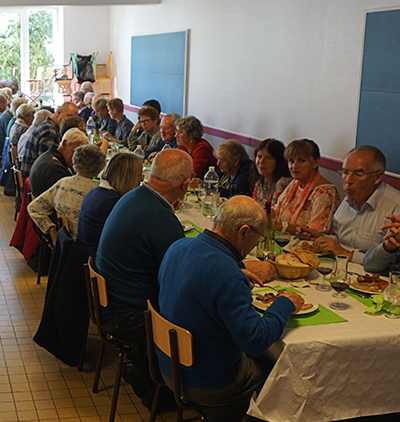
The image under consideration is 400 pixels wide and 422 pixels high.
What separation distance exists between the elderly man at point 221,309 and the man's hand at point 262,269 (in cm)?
35

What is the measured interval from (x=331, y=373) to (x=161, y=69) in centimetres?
743

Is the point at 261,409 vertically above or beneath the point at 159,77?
beneath

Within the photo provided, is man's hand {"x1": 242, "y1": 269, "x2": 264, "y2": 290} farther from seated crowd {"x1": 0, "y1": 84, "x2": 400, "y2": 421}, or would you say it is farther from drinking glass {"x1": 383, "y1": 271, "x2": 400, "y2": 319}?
drinking glass {"x1": 383, "y1": 271, "x2": 400, "y2": 319}

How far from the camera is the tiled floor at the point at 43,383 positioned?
2.94 m

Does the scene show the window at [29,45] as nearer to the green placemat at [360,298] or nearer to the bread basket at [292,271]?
the bread basket at [292,271]

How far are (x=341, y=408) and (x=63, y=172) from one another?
311 centimetres

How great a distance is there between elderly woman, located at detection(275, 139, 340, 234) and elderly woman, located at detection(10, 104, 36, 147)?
180 inches

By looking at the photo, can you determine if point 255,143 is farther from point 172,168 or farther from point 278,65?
point 172,168

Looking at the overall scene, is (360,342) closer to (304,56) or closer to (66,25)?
(304,56)

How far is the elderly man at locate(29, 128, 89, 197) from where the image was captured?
4469 millimetres

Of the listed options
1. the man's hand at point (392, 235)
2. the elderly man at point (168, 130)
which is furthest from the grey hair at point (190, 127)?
the man's hand at point (392, 235)

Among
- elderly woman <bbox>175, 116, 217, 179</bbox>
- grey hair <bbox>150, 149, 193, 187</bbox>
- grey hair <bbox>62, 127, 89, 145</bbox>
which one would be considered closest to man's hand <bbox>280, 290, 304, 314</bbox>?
grey hair <bbox>150, 149, 193, 187</bbox>

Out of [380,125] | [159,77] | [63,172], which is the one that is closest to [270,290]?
[380,125]

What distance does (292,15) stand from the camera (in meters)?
5.27
